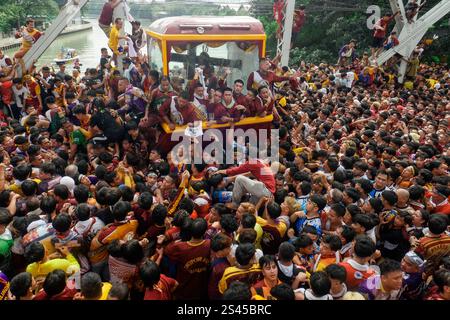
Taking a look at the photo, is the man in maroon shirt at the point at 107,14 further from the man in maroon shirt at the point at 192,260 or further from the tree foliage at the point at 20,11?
the tree foliage at the point at 20,11

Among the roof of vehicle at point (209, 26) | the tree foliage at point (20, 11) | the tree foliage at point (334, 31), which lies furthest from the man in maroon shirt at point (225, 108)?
the tree foliage at point (20, 11)

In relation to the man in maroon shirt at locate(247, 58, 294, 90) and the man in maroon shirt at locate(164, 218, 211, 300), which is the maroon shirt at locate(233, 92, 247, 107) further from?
the man in maroon shirt at locate(164, 218, 211, 300)

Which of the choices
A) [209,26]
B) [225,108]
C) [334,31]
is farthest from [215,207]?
[334,31]

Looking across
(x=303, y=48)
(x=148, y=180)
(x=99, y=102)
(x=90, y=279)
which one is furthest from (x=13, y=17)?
(x=90, y=279)

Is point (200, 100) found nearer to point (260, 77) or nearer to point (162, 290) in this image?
point (260, 77)

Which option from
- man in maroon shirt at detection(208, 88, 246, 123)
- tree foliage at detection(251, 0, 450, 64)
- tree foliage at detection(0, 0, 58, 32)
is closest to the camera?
man in maroon shirt at detection(208, 88, 246, 123)

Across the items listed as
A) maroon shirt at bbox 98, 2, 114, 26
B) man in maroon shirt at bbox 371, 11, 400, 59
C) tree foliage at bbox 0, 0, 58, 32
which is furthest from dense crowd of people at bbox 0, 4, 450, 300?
Answer: tree foliage at bbox 0, 0, 58, 32

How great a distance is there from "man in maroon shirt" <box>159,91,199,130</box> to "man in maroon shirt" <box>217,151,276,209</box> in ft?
5.75

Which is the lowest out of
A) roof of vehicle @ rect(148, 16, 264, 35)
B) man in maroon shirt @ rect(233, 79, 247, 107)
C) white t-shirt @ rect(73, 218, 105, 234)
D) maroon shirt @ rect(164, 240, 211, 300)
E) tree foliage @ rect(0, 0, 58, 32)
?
tree foliage @ rect(0, 0, 58, 32)

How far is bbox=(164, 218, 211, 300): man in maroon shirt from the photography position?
3193 mm

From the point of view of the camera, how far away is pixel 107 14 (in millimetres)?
8016

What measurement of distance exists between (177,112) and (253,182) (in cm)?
243

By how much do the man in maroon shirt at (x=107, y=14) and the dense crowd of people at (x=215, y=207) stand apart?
45 centimetres

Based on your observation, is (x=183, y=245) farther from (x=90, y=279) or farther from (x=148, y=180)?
(x=148, y=180)
